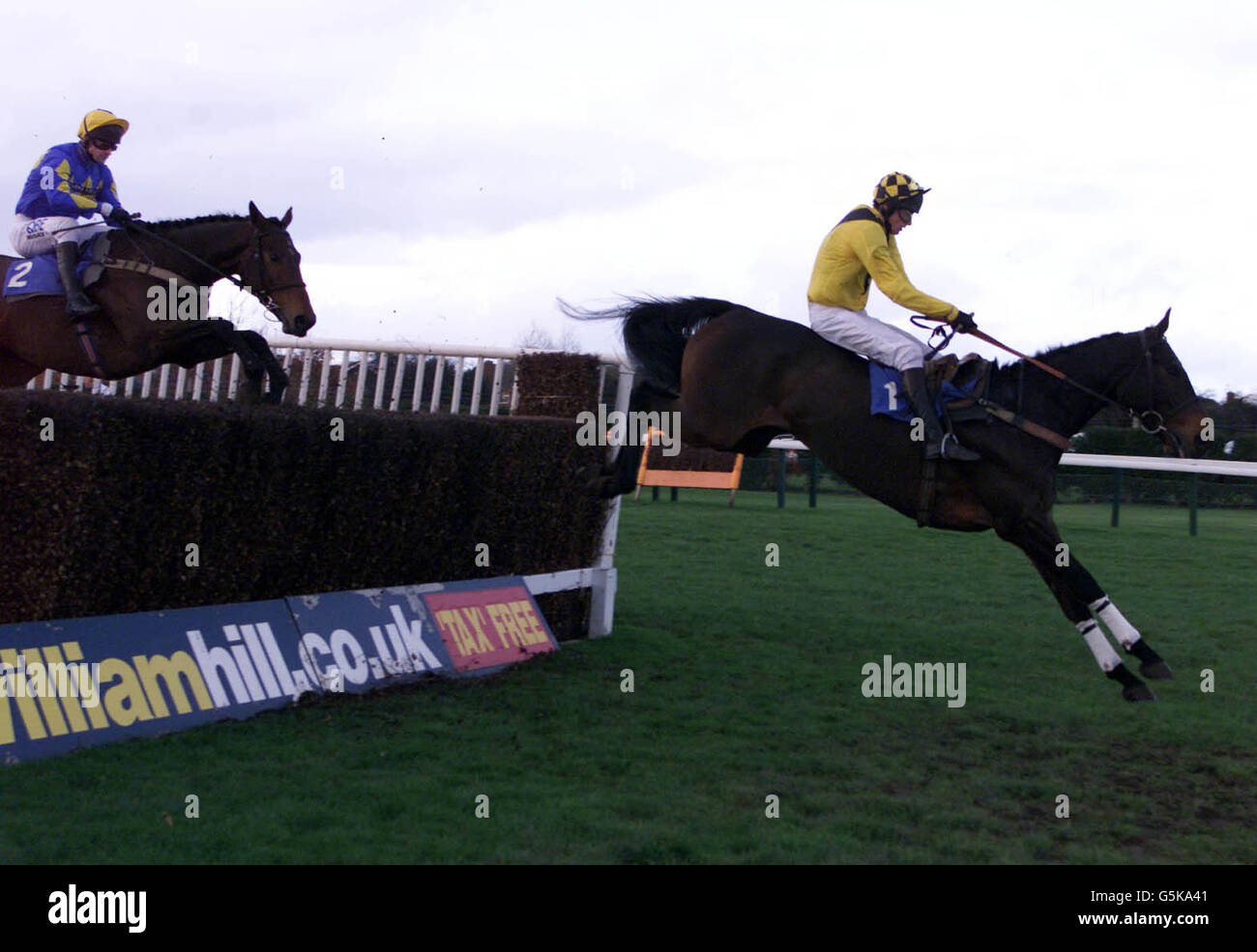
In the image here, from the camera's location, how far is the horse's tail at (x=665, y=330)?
6.78 meters

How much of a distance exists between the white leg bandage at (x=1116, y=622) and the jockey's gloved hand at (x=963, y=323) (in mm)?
1515

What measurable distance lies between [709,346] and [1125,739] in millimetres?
2911

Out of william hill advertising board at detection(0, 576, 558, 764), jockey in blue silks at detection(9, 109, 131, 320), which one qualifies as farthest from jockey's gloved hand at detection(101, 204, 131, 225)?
william hill advertising board at detection(0, 576, 558, 764)

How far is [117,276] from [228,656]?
299 cm

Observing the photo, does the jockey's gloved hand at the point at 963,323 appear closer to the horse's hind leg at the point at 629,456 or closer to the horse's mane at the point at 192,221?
the horse's hind leg at the point at 629,456

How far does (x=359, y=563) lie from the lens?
21.8 feet

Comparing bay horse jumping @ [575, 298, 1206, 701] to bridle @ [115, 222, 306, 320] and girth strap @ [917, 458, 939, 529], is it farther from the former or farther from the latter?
bridle @ [115, 222, 306, 320]

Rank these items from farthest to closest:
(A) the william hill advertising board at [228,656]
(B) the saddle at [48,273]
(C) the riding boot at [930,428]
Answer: (B) the saddle at [48,273] < (C) the riding boot at [930,428] < (A) the william hill advertising board at [228,656]

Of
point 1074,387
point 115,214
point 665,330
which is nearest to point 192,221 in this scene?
point 115,214

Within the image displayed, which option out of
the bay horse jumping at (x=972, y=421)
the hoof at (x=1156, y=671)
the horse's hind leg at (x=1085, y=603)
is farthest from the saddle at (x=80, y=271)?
the hoof at (x=1156, y=671)

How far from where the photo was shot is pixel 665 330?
680cm

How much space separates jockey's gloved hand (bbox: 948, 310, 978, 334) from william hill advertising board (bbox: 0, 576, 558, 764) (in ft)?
10.3

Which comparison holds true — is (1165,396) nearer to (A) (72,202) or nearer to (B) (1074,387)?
(B) (1074,387)
